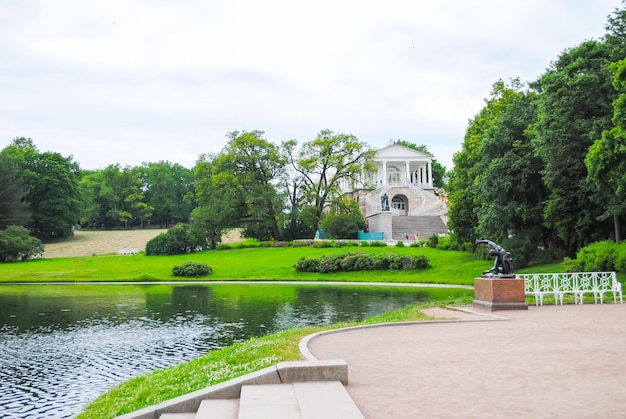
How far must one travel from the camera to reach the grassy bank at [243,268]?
120 ft

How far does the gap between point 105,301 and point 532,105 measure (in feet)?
86.0

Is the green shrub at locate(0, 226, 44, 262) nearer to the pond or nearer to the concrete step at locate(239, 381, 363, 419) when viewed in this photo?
the pond

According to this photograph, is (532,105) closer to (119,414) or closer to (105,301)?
(105,301)

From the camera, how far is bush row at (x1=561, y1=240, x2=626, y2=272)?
24.2 meters

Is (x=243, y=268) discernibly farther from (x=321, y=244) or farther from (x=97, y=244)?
(x=97, y=244)

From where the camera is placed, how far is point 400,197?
77.8 m

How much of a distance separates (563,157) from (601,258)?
5.54m

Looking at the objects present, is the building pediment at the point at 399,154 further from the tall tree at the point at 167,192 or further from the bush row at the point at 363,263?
the bush row at the point at 363,263

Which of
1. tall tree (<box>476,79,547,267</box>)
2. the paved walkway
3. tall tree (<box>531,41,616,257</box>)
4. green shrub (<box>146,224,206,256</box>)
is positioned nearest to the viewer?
the paved walkway

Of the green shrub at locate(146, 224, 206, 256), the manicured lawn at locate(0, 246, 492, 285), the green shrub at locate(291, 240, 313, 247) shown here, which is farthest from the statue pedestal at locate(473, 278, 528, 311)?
the green shrub at locate(146, 224, 206, 256)

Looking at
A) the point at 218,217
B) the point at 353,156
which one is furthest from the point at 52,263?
the point at 353,156

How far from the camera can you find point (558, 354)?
9.01m

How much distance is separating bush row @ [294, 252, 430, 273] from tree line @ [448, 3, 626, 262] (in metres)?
5.43

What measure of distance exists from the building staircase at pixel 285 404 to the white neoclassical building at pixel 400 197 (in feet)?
180
